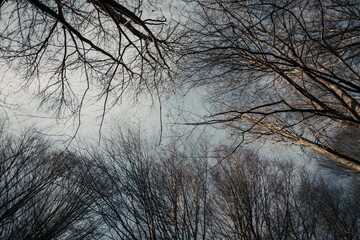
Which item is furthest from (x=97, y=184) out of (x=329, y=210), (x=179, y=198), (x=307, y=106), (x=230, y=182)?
(x=329, y=210)

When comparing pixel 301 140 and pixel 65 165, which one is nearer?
pixel 301 140

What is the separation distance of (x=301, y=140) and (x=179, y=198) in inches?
85.2

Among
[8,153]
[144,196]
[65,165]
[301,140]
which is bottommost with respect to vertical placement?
[144,196]

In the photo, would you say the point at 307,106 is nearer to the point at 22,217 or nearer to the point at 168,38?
the point at 168,38

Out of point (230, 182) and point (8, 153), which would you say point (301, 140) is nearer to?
point (230, 182)

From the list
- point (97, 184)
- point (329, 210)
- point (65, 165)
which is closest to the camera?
point (97, 184)

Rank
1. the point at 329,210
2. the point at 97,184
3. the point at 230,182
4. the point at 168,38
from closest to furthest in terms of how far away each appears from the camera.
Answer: the point at 168,38 < the point at 230,182 < the point at 97,184 < the point at 329,210

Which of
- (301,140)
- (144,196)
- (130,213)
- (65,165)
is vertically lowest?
(130,213)

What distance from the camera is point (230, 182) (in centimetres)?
471

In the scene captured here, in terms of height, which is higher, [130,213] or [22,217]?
[22,217]

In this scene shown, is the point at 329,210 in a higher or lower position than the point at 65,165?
lower

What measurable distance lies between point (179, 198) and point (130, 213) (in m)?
0.86

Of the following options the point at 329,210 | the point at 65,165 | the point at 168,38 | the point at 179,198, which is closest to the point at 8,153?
the point at 65,165

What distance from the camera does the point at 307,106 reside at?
4.29 m
